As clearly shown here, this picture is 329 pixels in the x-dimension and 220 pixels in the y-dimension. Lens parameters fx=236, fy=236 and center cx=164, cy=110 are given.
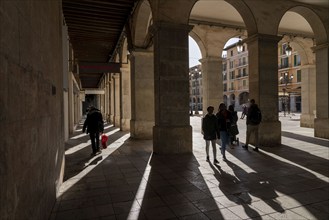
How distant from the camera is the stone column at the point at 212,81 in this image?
14.3 m

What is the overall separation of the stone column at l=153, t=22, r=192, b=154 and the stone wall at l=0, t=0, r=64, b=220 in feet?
16.9

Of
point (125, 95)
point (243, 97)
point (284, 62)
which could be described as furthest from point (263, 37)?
point (243, 97)

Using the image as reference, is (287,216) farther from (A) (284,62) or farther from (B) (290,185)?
(A) (284,62)

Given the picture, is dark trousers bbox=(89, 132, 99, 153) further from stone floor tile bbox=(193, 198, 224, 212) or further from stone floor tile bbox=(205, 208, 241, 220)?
stone floor tile bbox=(205, 208, 241, 220)

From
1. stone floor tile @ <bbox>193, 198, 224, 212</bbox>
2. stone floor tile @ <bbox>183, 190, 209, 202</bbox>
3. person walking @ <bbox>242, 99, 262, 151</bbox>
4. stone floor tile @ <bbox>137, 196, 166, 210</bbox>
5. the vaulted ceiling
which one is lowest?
stone floor tile @ <bbox>193, 198, 224, 212</bbox>

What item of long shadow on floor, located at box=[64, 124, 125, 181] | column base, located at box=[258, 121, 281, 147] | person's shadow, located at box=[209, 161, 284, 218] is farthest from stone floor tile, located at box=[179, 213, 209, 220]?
column base, located at box=[258, 121, 281, 147]

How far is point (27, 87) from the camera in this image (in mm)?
2307

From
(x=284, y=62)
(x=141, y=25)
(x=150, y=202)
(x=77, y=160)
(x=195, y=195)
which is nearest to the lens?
(x=150, y=202)

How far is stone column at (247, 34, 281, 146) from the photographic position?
9391 millimetres

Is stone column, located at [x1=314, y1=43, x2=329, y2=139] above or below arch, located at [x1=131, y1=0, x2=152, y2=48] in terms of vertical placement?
below

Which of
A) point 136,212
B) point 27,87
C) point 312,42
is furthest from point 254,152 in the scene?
point 312,42

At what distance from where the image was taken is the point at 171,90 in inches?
320

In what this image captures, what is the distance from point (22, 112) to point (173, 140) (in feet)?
20.2

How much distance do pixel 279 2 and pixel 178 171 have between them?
8.52m
